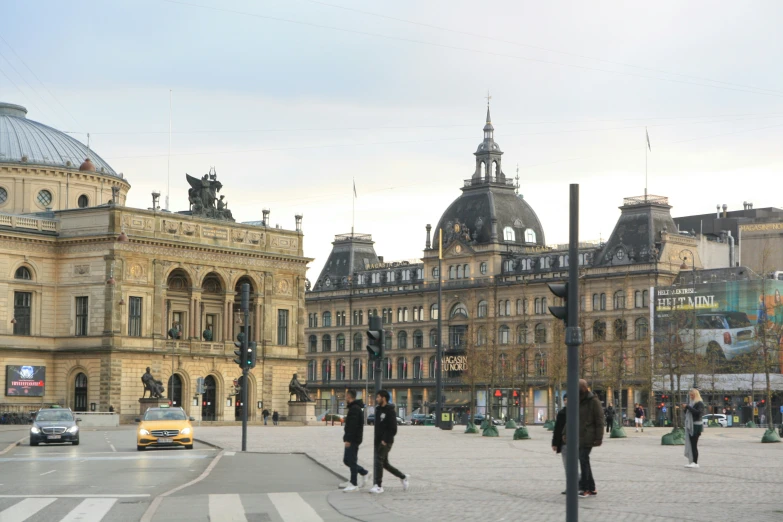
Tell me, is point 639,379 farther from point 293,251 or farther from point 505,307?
point 293,251

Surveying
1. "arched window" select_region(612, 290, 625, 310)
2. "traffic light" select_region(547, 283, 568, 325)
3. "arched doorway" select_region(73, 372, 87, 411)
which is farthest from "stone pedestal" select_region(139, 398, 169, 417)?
"traffic light" select_region(547, 283, 568, 325)

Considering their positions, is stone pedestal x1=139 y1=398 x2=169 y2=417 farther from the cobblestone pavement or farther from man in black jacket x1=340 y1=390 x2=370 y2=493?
man in black jacket x1=340 y1=390 x2=370 y2=493

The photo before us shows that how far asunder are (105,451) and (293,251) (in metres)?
66.3

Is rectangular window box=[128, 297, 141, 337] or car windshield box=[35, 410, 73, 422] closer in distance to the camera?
car windshield box=[35, 410, 73, 422]

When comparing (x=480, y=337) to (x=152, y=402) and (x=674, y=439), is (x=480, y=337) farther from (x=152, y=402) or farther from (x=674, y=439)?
(x=674, y=439)

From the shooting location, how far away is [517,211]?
499 feet

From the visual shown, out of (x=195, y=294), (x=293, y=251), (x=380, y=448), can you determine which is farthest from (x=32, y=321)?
(x=380, y=448)

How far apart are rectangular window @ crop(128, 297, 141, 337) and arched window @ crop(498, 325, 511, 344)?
54.3 metres

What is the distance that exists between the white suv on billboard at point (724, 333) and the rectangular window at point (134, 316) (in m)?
48.0

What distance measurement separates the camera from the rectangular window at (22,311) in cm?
10094

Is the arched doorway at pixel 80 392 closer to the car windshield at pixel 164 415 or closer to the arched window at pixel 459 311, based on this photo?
the car windshield at pixel 164 415

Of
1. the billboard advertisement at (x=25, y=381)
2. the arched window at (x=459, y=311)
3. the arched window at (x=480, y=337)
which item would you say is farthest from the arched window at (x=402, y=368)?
the billboard advertisement at (x=25, y=381)

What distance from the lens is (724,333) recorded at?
12425 centimetres

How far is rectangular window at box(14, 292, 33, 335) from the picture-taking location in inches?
3974
